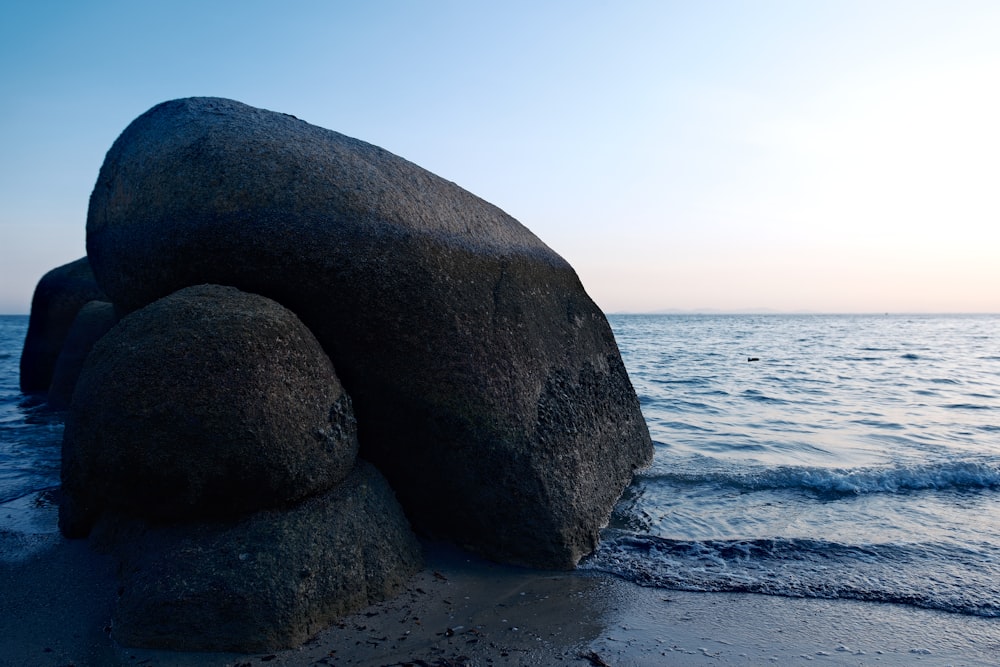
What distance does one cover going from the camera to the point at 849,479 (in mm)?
6516

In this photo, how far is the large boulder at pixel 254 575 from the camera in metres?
3.08

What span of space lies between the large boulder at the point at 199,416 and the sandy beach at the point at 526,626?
573mm

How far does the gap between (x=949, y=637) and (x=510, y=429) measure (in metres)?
2.56

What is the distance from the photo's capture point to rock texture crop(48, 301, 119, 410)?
31.1 feet

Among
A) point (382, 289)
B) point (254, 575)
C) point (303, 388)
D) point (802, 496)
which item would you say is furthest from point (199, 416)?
point (802, 496)

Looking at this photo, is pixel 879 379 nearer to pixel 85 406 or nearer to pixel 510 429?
pixel 510 429

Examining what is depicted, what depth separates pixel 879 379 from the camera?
14758mm

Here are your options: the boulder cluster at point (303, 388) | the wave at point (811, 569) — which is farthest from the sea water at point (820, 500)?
the boulder cluster at point (303, 388)

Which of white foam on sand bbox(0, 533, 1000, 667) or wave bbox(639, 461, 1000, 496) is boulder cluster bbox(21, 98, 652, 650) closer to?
white foam on sand bbox(0, 533, 1000, 667)

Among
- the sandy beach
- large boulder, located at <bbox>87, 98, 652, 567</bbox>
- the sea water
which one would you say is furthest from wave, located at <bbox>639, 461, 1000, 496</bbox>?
the sandy beach

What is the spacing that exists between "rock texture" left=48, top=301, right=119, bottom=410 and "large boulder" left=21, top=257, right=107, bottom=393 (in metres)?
2.09

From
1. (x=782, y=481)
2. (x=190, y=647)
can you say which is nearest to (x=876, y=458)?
(x=782, y=481)

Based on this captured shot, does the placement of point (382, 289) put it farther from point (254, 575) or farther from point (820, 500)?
point (820, 500)

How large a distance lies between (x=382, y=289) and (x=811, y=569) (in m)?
3.28
